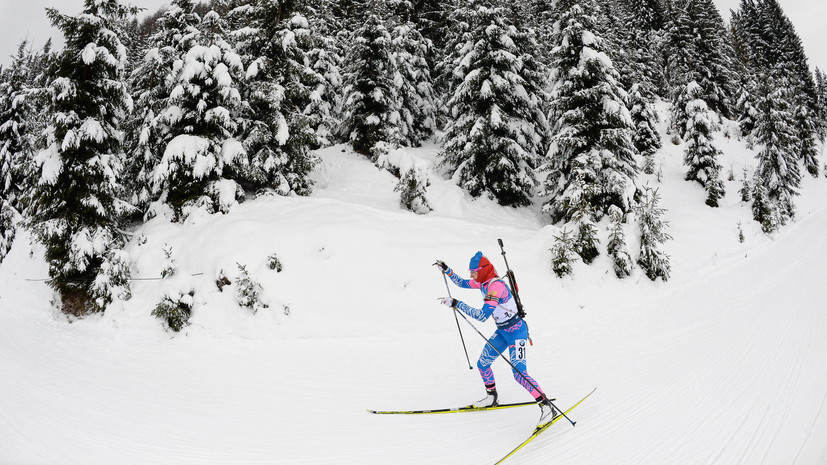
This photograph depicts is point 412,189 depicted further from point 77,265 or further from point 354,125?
point 77,265

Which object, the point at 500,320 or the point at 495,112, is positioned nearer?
the point at 500,320

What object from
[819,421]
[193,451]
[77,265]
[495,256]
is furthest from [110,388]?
[819,421]

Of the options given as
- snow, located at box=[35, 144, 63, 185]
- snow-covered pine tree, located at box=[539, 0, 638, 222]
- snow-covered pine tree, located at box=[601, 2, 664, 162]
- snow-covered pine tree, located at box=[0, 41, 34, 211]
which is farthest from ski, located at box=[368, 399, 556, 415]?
snow-covered pine tree, located at box=[0, 41, 34, 211]

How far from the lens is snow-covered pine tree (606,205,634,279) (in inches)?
411

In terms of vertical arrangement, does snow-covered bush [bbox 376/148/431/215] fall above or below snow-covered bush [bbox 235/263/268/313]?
above

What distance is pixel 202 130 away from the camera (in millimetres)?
12242

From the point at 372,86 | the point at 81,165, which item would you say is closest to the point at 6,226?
the point at 81,165

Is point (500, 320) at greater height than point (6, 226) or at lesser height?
greater

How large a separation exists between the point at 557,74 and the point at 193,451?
14.5 metres

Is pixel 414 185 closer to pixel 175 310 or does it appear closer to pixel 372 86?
pixel 372 86

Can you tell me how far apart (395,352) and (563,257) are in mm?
5305

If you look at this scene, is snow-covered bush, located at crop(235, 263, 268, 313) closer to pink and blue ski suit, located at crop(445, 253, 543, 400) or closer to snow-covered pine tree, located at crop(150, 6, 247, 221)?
snow-covered pine tree, located at crop(150, 6, 247, 221)

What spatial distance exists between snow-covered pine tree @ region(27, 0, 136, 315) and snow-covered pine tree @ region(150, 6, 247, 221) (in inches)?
56.4

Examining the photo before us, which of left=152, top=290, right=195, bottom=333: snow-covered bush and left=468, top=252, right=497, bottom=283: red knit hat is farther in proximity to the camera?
left=152, top=290, right=195, bottom=333: snow-covered bush
